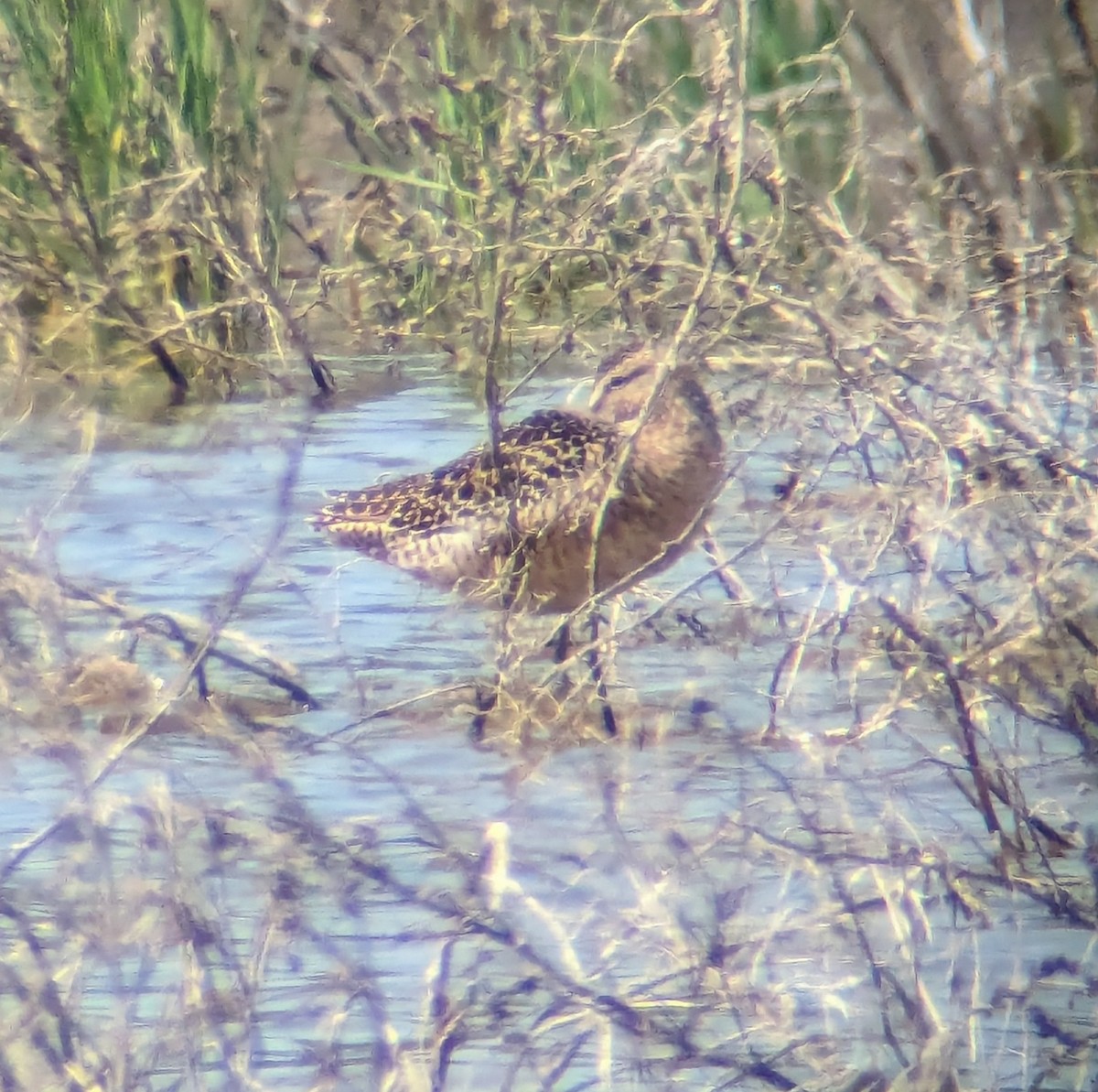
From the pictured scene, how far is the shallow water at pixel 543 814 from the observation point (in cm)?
269

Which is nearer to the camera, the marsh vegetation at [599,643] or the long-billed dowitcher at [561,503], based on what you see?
the marsh vegetation at [599,643]

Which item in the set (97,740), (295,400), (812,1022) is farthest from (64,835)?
(295,400)

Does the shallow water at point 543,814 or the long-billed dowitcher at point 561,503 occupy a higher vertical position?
the long-billed dowitcher at point 561,503

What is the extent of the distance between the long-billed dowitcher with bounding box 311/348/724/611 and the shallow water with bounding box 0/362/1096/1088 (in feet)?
0.53

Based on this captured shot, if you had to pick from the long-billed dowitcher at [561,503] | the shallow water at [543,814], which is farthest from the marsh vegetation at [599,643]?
the long-billed dowitcher at [561,503]

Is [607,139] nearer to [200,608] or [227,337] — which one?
[200,608]

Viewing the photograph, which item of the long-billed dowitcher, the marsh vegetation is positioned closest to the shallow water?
the marsh vegetation

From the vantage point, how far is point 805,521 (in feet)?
13.1

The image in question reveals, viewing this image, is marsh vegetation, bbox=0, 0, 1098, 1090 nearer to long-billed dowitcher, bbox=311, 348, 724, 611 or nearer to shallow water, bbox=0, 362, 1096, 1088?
shallow water, bbox=0, 362, 1096, 1088

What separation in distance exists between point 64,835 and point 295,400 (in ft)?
10.8

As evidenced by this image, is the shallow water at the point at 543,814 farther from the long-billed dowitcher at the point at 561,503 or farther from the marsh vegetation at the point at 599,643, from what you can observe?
the long-billed dowitcher at the point at 561,503

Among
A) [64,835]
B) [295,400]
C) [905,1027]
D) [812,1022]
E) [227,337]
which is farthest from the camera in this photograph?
[227,337]

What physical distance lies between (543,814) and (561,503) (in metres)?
1.14

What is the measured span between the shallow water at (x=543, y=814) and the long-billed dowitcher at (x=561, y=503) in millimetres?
161
